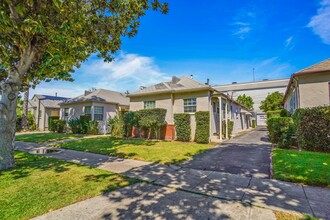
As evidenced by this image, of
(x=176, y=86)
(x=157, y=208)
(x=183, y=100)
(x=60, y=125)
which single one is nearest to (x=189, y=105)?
(x=183, y=100)

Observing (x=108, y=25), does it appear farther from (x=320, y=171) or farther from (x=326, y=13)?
(x=326, y=13)

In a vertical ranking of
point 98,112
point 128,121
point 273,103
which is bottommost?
point 128,121

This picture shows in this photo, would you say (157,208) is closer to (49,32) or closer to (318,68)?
(49,32)

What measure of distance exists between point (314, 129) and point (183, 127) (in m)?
7.60

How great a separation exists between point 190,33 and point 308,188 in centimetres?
1063

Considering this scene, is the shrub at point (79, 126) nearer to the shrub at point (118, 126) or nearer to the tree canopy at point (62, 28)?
the shrub at point (118, 126)

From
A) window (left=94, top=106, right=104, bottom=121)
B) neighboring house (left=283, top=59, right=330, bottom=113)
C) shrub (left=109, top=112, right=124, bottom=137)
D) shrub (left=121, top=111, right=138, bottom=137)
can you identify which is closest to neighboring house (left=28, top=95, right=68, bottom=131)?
window (left=94, top=106, right=104, bottom=121)

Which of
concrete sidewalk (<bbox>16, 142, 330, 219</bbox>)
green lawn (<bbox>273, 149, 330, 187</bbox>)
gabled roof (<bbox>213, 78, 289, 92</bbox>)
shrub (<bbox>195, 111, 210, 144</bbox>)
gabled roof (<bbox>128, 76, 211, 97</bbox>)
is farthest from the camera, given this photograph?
gabled roof (<bbox>213, 78, 289, 92</bbox>)

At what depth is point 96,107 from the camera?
19016 millimetres

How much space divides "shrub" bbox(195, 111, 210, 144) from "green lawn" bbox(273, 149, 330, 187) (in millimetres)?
5165

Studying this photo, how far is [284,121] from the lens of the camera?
33.6 ft

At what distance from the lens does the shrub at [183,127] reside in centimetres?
1294

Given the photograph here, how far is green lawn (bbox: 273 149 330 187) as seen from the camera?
4.83 metres

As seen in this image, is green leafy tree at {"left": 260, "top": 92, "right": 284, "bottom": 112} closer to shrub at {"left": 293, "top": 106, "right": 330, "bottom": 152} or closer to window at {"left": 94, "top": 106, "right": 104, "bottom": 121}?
shrub at {"left": 293, "top": 106, "right": 330, "bottom": 152}
